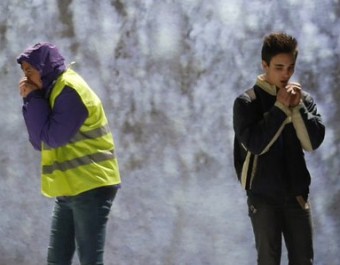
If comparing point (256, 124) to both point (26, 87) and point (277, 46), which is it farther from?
point (26, 87)

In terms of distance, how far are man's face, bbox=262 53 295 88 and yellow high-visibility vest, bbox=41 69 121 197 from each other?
77cm

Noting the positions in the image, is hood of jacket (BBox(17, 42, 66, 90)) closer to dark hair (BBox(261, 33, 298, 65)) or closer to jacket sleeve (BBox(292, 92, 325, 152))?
dark hair (BBox(261, 33, 298, 65))

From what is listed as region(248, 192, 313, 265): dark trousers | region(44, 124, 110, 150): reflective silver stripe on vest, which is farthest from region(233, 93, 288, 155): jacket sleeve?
region(44, 124, 110, 150): reflective silver stripe on vest

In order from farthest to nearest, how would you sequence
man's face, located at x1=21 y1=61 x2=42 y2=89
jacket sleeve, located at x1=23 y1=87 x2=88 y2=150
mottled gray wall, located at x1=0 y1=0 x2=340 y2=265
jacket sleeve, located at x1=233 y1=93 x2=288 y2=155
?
mottled gray wall, located at x1=0 y1=0 x2=340 y2=265
man's face, located at x1=21 y1=61 x2=42 y2=89
jacket sleeve, located at x1=23 y1=87 x2=88 y2=150
jacket sleeve, located at x1=233 y1=93 x2=288 y2=155

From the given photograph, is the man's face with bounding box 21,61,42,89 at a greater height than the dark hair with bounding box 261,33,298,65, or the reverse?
the dark hair with bounding box 261,33,298,65

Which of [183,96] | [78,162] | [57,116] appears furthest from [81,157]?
[183,96]

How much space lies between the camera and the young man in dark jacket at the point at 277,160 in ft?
10.3

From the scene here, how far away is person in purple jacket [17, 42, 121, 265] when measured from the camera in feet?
10.5

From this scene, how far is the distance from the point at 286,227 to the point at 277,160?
30 cm

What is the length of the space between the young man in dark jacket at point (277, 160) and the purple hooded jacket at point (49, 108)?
69cm

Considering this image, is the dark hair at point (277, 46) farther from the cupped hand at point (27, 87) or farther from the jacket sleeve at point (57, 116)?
the cupped hand at point (27, 87)

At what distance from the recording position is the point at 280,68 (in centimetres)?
317

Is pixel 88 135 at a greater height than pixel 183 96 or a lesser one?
lesser

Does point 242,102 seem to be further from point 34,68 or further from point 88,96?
point 34,68
